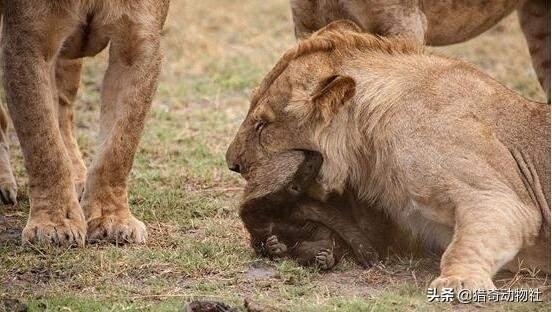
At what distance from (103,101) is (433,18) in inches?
66.3

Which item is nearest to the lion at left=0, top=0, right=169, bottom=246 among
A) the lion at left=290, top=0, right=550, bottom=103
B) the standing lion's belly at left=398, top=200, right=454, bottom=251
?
the lion at left=290, top=0, right=550, bottom=103

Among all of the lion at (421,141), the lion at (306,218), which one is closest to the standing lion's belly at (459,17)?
the lion at (421,141)

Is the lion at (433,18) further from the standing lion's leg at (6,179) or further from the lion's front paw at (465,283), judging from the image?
the lion's front paw at (465,283)

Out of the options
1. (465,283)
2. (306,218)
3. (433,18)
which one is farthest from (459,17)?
(465,283)

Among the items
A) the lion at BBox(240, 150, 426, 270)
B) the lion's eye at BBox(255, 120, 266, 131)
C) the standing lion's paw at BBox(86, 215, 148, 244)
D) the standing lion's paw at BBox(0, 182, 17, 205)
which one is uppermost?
the lion's eye at BBox(255, 120, 266, 131)

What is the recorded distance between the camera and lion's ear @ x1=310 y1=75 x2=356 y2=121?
4547 millimetres

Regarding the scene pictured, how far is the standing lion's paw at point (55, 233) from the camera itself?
15.9ft

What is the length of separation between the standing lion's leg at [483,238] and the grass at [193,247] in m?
0.10

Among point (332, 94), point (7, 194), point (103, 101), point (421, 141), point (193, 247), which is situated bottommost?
point (7, 194)

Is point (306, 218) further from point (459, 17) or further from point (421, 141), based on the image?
point (459, 17)

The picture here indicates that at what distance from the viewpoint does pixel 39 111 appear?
191 inches

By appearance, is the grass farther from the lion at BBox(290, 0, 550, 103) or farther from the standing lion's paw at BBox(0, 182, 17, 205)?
the lion at BBox(290, 0, 550, 103)

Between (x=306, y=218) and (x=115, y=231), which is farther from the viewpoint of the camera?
(x=115, y=231)

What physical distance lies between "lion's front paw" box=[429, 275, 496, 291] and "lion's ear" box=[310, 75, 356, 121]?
0.82 metres
